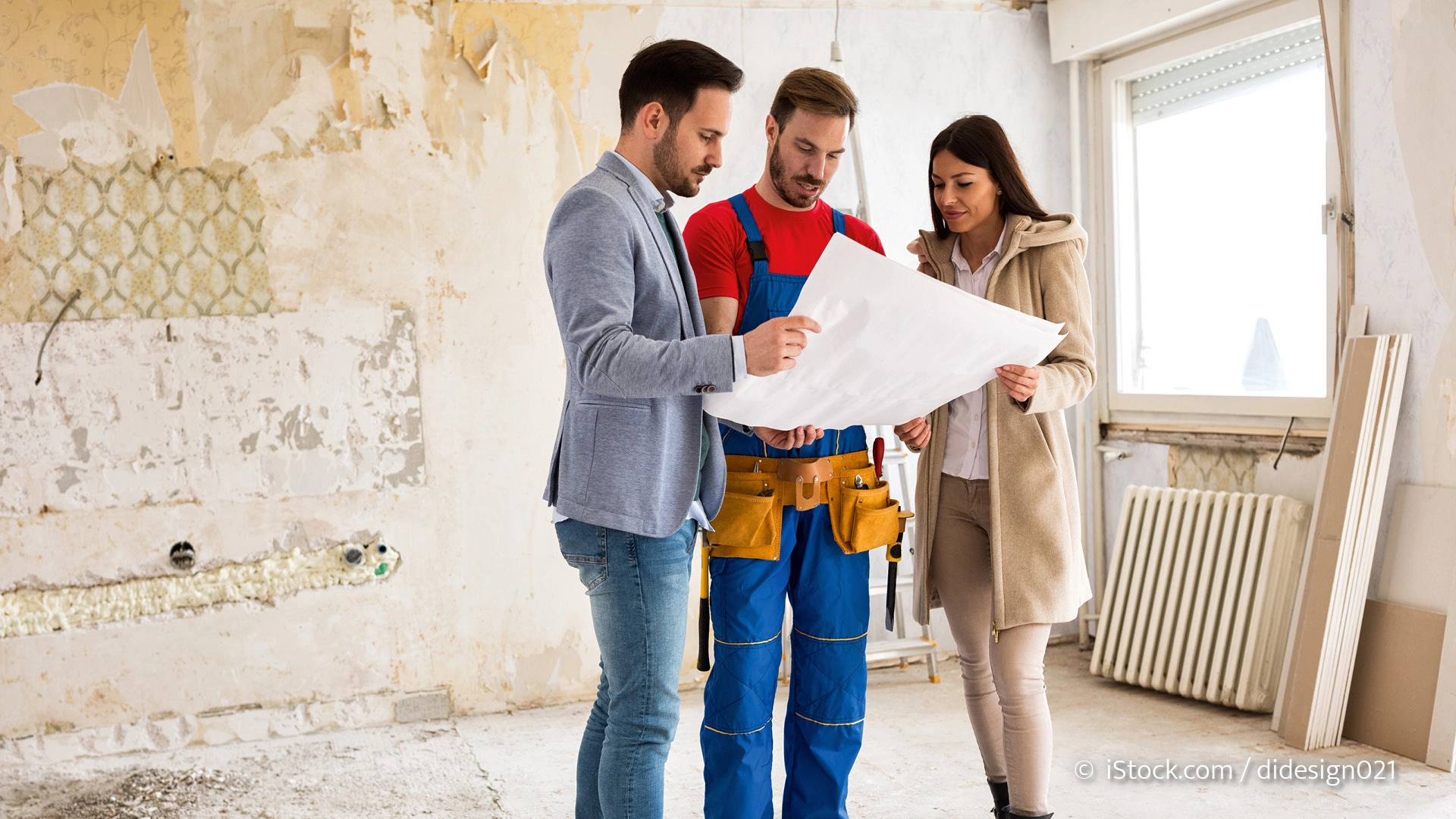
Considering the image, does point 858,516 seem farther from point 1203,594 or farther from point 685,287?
point 1203,594

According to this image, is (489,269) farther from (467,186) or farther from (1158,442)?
(1158,442)

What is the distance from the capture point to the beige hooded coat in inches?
83.3

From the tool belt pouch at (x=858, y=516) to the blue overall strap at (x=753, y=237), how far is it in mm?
465

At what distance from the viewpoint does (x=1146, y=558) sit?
389 cm

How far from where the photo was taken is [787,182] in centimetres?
216

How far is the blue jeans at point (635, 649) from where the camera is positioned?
1.78 m

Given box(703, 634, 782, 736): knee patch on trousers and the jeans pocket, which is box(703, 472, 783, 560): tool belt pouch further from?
the jeans pocket

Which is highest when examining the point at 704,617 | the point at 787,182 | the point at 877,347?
the point at 787,182

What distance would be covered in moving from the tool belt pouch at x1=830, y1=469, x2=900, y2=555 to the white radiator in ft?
5.93

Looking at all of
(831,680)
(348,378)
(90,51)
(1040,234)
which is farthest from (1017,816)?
(90,51)

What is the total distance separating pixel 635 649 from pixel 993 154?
3.83 feet

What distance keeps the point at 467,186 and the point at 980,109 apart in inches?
77.0

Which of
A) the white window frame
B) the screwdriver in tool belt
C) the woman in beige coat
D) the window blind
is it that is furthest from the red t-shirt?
the window blind

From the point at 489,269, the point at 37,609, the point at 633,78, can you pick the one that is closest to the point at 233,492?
the point at 37,609
